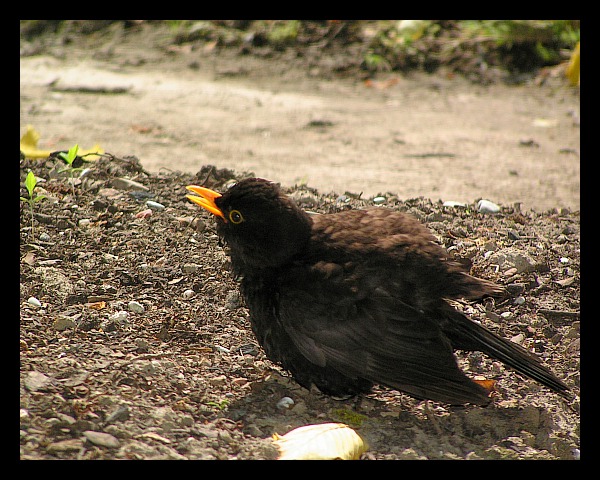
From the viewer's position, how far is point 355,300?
3893mm

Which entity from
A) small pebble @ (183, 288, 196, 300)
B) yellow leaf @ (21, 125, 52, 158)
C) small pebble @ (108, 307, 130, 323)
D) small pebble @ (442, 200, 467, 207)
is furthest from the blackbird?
yellow leaf @ (21, 125, 52, 158)

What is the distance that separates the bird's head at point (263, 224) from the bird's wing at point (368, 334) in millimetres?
276

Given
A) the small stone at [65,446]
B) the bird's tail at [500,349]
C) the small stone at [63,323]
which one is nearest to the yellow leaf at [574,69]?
the bird's tail at [500,349]

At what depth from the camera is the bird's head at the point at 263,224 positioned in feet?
13.5

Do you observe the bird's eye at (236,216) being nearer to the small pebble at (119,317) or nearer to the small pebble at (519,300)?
the small pebble at (119,317)

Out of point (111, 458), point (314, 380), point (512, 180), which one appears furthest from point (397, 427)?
point (512, 180)

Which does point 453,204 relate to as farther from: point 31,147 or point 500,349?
point 31,147

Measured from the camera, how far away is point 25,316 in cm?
436

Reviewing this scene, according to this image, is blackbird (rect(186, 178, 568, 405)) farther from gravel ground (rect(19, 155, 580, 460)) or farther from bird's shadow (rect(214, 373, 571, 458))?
gravel ground (rect(19, 155, 580, 460))

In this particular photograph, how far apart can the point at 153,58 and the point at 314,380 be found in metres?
7.20

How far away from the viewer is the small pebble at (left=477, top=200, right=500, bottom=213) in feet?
19.9

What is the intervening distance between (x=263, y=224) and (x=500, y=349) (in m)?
1.41

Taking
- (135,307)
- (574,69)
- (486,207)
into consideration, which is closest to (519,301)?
(486,207)

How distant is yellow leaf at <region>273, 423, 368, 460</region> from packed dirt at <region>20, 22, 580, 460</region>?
0.11 meters
